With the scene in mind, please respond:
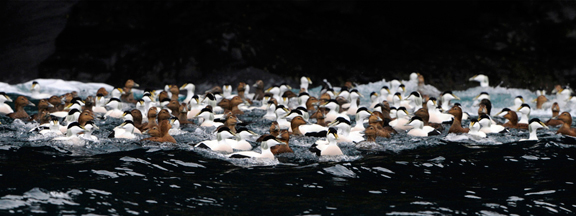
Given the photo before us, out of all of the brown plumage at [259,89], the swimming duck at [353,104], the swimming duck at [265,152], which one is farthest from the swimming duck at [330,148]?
the brown plumage at [259,89]

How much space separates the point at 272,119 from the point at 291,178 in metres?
7.84

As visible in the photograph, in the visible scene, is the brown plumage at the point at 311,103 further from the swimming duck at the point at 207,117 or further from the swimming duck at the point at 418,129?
the swimming duck at the point at 418,129

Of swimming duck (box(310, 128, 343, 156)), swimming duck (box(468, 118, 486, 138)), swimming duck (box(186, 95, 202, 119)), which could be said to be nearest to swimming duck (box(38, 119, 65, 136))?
swimming duck (box(186, 95, 202, 119))

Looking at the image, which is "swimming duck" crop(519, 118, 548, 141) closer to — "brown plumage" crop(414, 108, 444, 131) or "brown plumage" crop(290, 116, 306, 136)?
"brown plumage" crop(414, 108, 444, 131)

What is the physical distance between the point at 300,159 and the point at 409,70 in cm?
1669

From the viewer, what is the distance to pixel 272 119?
19.3 m

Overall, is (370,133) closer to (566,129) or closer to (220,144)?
(220,144)

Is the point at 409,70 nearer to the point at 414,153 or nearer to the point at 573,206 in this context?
the point at 414,153

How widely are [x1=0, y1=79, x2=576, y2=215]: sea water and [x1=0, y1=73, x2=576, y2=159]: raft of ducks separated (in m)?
0.40

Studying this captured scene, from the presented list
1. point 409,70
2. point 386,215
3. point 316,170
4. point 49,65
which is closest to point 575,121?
point 409,70

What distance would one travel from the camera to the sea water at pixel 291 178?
9820 millimetres

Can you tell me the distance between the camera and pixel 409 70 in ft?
94.7

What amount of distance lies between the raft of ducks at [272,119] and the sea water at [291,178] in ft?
1.30

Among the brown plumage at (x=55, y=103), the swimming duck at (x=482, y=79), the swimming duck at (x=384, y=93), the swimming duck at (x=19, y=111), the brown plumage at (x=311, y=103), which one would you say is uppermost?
the swimming duck at (x=482, y=79)
